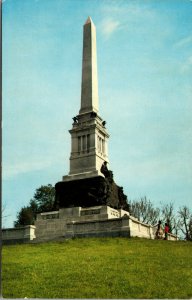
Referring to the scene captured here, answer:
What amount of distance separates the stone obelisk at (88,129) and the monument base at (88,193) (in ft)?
1.69

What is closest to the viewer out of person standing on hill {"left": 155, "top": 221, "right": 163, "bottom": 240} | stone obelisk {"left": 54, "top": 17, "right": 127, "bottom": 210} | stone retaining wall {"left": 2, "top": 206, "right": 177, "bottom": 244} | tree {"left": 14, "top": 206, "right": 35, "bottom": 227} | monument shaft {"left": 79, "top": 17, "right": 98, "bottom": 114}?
stone retaining wall {"left": 2, "top": 206, "right": 177, "bottom": 244}

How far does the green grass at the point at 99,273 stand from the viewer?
353 inches

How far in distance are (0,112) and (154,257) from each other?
276 inches

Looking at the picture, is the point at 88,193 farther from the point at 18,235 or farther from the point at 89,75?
the point at 89,75

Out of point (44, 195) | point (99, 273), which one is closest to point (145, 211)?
point (44, 195)

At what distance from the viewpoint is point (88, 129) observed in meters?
26.4

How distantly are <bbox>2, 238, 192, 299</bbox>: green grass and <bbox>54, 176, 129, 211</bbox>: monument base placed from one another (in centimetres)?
782

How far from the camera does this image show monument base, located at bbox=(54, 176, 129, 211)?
76.6 ft

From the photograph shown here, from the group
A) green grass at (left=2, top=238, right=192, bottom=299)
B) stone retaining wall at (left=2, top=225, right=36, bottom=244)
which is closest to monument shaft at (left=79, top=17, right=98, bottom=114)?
stone retaining wall at (left=2, top=225, right=36, bottom=244)

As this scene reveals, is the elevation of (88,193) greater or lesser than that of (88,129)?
lesser

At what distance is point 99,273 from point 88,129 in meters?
16.5

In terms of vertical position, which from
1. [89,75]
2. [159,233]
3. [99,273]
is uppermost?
[89,75]

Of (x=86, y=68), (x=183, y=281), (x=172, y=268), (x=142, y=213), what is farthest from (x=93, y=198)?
(x=142, y=213)

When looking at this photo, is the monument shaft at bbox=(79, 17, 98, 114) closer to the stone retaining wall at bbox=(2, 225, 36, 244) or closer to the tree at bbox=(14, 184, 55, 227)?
the stone retaining wall at bbox=(2, 225, 36, 244)
